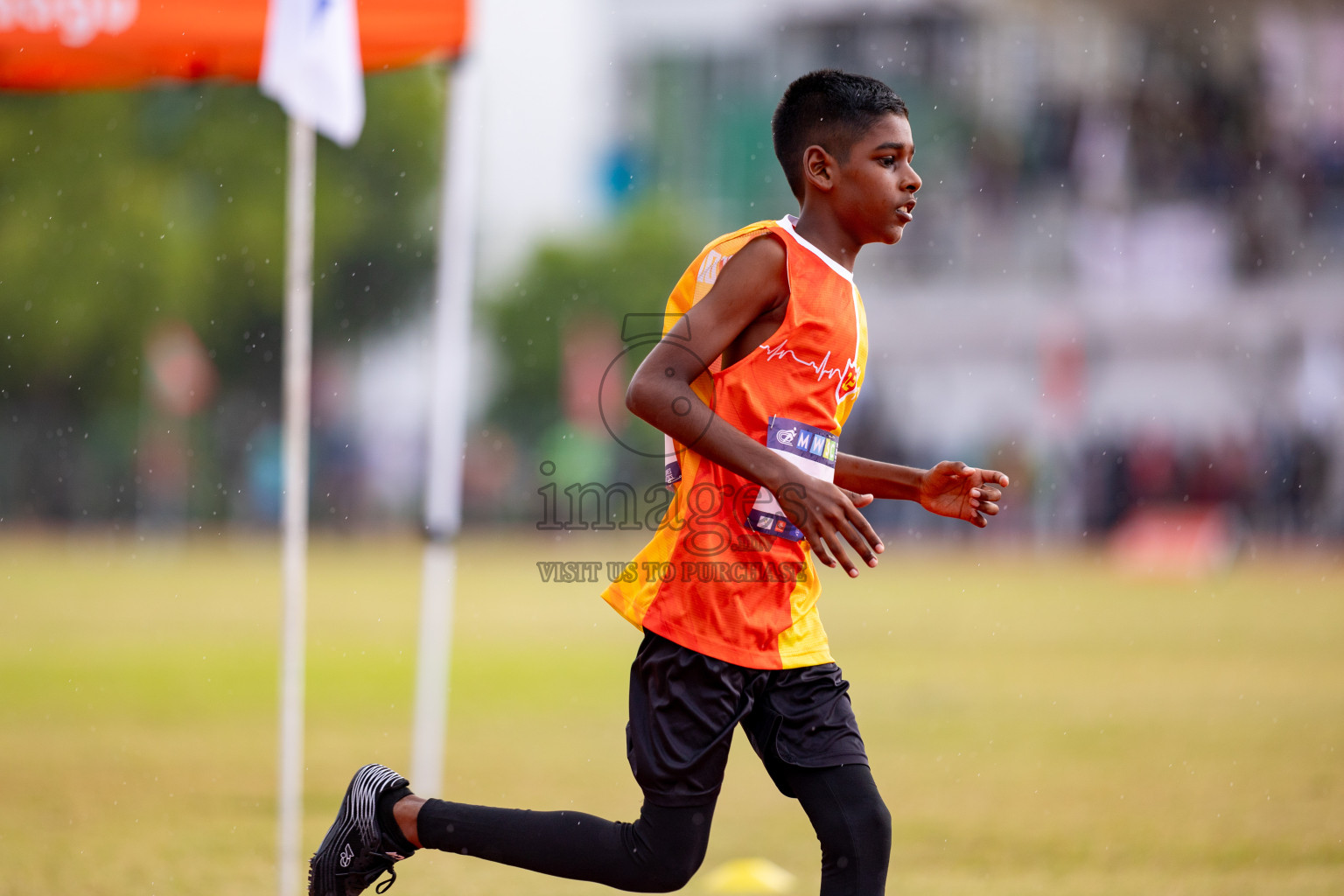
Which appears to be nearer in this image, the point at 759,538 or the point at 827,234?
the point at 759,538

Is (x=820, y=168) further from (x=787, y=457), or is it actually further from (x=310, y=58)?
(x=310, y=58)

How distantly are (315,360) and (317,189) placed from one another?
278 inches

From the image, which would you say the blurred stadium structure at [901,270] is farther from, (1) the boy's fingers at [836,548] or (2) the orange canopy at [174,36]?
(1) the boy's fingers at [836,548]

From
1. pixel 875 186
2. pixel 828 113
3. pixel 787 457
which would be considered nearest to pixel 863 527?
pixel 787 457

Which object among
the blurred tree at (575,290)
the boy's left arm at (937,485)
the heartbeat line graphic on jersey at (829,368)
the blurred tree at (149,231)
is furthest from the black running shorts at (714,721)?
the blurred tree at (575,290)

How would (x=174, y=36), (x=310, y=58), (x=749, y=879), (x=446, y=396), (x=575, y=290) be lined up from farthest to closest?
(x=575, y=290) < (x=446, y=396) < (x=174, y=36) < (x=310, y=58) < (x=749, y=879)

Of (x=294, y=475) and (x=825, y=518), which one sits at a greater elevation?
(x=294, y=475)

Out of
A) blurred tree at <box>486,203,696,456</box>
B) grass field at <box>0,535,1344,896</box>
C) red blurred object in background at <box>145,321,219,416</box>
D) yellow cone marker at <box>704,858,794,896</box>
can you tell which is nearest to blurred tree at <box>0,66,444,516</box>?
red blurred object in background at <box>145,321,219,416</box>

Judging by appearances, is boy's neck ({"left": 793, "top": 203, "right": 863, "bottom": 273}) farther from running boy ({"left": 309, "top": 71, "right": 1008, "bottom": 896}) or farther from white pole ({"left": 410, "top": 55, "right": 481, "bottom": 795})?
white pole ({"left": 410, "top": 55, "right": 481, "bottom": 795})

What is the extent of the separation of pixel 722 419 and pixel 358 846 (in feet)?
5.03

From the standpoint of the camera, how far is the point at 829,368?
359 cm

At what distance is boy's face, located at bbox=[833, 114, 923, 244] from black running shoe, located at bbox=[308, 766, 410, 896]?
6.27ft

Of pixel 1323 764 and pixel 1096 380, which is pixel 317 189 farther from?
pixel 1323 764

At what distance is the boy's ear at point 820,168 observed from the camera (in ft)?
12.1
